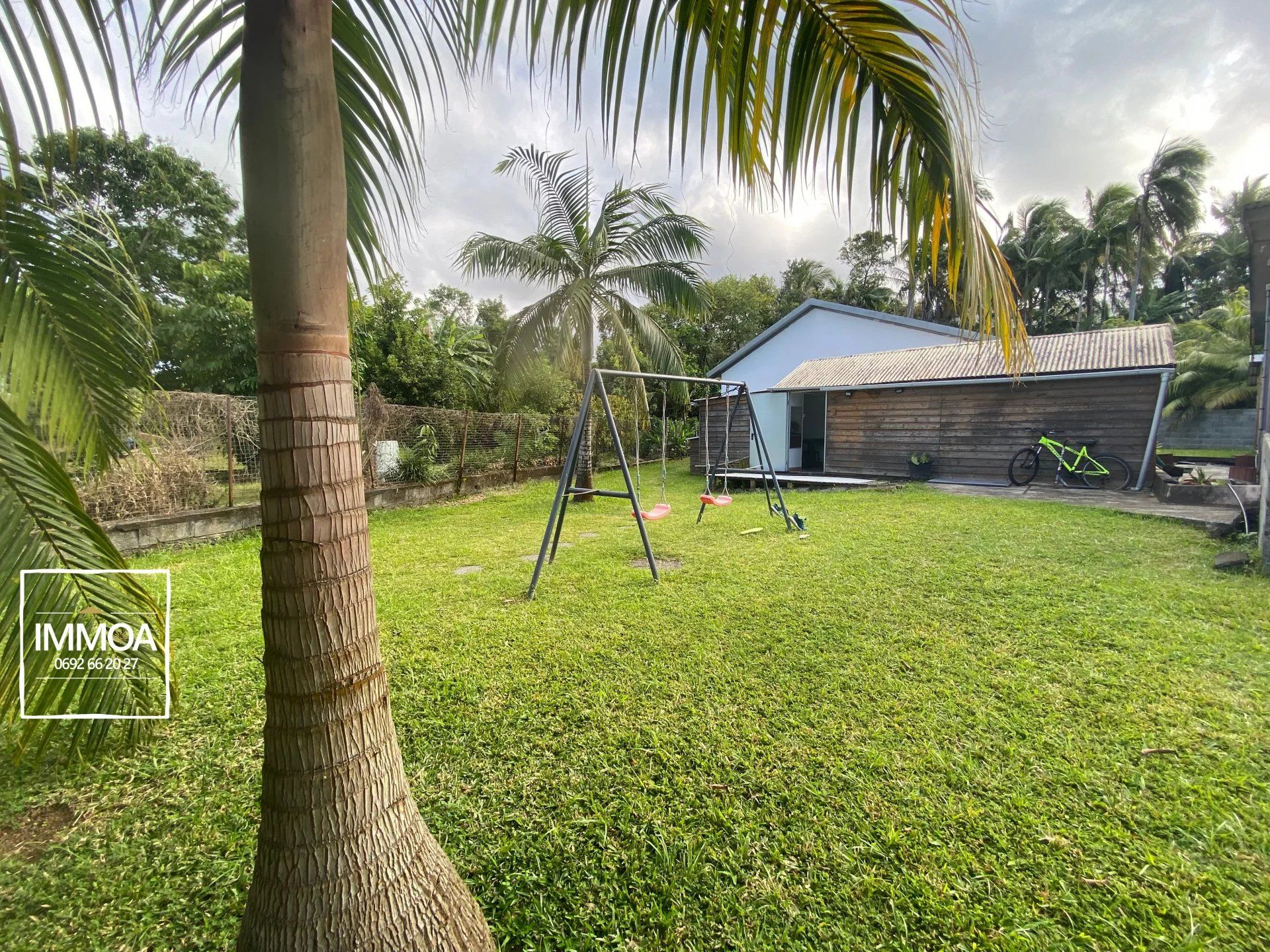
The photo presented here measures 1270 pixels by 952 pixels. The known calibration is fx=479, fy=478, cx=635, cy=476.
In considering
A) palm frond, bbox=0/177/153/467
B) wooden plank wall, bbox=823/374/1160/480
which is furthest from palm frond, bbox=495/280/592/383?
wooden plank wall, bbox=823/374/1160/480

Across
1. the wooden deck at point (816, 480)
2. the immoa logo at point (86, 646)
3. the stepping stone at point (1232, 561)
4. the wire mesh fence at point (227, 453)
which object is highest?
the wire mesh fence at point (227, 453)

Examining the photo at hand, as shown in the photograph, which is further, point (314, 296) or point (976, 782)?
point (976, 782)

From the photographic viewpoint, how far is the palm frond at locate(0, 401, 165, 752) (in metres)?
1.28

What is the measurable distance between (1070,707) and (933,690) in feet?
1.98

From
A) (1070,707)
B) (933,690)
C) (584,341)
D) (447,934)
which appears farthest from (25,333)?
(584,341)

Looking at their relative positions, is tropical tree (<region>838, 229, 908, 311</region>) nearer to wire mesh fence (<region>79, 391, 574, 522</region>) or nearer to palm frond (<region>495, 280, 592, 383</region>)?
palm frond (<region>495, 280, 592, 383</region>)

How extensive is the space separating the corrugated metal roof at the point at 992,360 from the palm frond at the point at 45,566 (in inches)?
354

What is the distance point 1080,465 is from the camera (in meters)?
9.06

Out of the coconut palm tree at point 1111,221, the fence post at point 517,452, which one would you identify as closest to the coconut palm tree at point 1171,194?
the coconut palm tree at point 1111,221

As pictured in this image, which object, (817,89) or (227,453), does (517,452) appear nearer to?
(227,453)

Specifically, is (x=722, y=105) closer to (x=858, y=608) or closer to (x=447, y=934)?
(x=447, y=934)

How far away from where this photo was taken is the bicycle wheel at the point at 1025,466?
9617 millimetres

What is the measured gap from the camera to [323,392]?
0.95 m

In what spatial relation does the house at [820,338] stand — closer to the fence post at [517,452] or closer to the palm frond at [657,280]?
the palm frond at [657,280]
